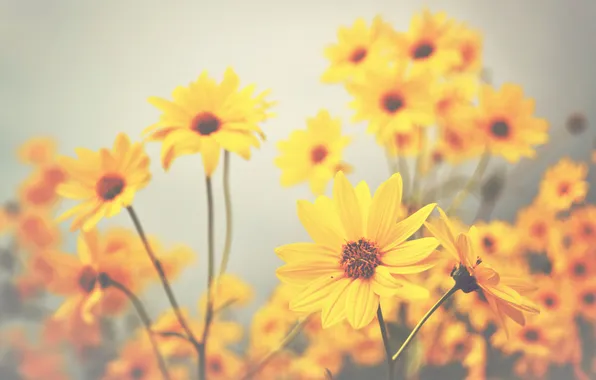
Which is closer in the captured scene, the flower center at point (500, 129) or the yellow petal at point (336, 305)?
the yellow petal at point (336, 305)

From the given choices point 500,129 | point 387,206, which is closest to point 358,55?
point 500,129

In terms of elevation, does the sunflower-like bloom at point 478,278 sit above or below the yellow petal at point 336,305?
above

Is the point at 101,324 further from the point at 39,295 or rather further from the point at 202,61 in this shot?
the point at 202,61

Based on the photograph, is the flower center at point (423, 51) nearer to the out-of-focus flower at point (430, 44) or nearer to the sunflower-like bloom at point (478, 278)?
the out-of-focus flower at point (430, 44)

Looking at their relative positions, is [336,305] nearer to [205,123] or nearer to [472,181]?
[205,123]

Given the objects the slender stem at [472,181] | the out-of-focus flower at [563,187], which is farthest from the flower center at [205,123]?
the out-of-focus flower at [563,187]

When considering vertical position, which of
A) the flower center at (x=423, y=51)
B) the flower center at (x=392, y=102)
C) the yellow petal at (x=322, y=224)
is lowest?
the yellow petal at (x=322, y=224)
